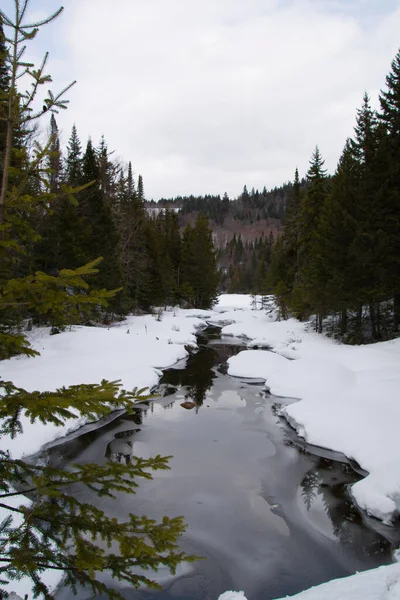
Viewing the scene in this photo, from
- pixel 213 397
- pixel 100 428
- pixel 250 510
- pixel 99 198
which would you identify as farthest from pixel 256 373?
pixel 99 198

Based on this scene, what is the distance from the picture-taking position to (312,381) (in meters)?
13.9

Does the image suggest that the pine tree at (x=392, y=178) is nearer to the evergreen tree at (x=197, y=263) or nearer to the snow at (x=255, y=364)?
the snow at (x=255, y=364)

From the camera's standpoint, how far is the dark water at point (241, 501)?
5.52 meters

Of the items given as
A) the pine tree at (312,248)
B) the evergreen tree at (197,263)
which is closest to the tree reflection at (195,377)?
the pine tree at (312,248)

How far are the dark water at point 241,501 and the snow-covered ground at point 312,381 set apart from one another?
60 cm

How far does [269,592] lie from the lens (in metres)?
5.19

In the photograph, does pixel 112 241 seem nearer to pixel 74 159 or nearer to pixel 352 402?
pixel 74 159

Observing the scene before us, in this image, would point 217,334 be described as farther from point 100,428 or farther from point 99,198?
point 100,428

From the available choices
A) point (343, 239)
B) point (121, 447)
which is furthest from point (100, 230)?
point (121, 447)

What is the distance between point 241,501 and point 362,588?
3.29 metres

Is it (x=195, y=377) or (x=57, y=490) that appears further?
(x=195, y=377)

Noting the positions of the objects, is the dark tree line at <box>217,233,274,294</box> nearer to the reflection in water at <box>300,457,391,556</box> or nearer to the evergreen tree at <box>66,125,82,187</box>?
the evergreen tree at <box>66,125,82,187</box>

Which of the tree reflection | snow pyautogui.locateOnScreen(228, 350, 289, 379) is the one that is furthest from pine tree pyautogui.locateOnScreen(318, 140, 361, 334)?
the tree reflection

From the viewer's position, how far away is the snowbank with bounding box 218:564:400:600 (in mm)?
3941
